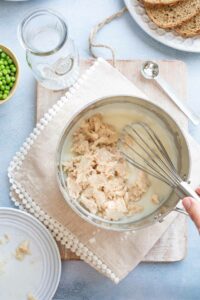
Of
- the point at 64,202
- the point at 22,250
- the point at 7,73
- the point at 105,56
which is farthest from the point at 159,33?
Answer: the point at 22,250

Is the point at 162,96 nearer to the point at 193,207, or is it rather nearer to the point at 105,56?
the point at 105,56

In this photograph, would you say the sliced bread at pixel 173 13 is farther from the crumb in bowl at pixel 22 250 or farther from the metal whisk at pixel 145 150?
the crumb in bowl at pixel 22 250

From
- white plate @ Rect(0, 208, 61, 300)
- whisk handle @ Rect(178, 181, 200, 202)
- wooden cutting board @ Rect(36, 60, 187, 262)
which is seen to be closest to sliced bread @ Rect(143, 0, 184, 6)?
wooden cutting board @ Rect(36, 60, 187, 262)

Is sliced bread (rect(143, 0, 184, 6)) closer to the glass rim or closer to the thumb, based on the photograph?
the glass rim

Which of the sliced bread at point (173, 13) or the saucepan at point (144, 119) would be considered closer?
the saucepan at point (144, 119)

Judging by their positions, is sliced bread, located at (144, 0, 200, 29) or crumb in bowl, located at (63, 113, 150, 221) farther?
sliced bread, located at (144, 0, 200, 29)

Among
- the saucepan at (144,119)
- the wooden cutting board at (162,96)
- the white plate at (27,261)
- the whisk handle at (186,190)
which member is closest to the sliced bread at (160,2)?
the wooden cutting board at (162,96)
